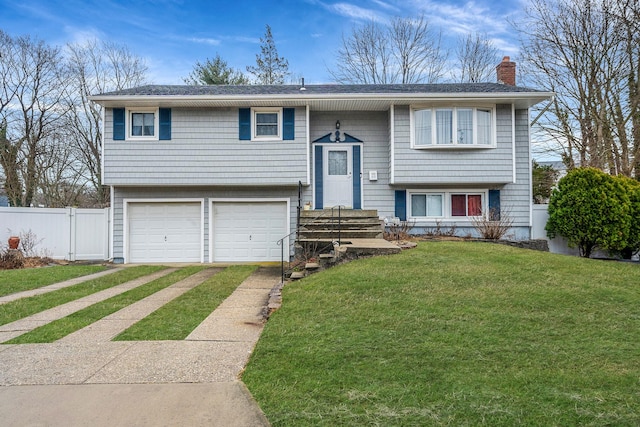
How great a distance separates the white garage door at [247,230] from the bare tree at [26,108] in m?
13.7

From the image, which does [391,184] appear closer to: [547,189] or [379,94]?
[379,94]

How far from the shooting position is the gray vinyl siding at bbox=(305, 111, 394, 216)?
40.2 ft

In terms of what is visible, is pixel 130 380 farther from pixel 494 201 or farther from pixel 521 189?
pixel 521 189

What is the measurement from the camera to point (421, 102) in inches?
454

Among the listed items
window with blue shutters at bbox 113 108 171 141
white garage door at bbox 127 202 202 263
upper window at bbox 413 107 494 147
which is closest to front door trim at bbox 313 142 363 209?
upper window at bbox 413 107 494 147

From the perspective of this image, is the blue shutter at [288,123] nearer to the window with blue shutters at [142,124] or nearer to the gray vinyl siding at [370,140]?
the gray vinyl siding at [370,140]

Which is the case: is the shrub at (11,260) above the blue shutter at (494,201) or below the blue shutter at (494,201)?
below

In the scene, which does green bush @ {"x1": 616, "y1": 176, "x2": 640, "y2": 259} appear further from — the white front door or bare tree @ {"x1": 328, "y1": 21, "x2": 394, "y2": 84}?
bare tree @ {"x1": 328, "y1": 21, "x2": 394, "y2": 84}

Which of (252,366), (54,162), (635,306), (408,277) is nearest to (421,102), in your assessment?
(408,277)

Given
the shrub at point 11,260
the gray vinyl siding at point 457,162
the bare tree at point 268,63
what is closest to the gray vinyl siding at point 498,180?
the gray vinyl siding at point 457,162

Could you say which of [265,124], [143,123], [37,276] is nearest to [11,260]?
[37,276]

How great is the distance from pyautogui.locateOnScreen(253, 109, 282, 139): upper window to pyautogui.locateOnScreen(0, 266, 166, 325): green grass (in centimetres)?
514

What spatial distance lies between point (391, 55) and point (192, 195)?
15.3m

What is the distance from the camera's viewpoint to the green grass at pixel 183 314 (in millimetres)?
4820
